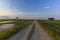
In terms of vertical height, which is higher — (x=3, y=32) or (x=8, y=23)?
(x=8, y=23)

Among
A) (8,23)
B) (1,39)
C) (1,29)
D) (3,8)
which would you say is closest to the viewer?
(3,8)

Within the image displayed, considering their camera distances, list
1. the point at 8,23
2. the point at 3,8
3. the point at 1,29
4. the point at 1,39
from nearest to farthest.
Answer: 1. the point at 3,8
2. the point at 1,39
3. the point at 1,29
4. the point at 8,23

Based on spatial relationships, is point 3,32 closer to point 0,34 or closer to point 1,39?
point 0,34

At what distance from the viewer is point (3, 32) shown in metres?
12.5

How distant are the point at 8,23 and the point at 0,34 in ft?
4.65

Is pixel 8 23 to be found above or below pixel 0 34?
above

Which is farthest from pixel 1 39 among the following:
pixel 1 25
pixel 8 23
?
pixel 8 23

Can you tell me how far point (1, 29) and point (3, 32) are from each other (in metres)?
0.81

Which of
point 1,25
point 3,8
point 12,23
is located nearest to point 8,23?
point 12,23

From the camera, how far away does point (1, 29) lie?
1177 cm

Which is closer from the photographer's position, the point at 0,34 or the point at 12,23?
the point at 0,34

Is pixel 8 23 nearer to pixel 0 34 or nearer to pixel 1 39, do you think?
pixel 0 34

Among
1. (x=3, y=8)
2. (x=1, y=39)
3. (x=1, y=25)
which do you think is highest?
(x=3, y=8)

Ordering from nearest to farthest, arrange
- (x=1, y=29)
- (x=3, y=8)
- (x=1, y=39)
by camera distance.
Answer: (x=3, y=8) < (x=1, y=39) < (x=1, y=29)
